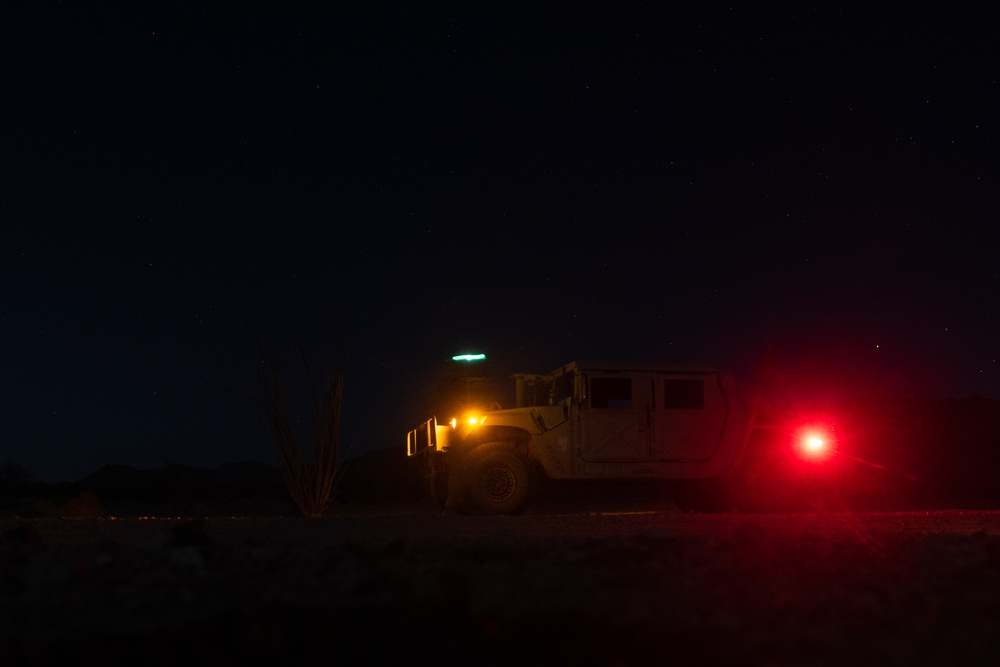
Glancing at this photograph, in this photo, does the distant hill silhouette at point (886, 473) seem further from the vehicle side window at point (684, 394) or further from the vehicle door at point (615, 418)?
the vehicle door at point (615, 418)

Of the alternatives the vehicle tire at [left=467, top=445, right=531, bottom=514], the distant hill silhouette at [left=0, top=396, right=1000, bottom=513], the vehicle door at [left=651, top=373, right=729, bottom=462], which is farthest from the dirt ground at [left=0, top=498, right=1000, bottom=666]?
the distant hill silhouette at [left=0, top=396, right=1000, bottom=513]

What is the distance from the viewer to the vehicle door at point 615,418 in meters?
14.1

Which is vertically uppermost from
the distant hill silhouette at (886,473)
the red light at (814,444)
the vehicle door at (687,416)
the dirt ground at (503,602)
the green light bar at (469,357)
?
the green light bar at (469,357)

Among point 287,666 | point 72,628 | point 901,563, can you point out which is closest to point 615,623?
point 287,666

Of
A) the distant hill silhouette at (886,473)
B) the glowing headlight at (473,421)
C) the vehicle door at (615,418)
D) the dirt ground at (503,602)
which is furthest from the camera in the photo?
the distant hill silhouette at (886,473)

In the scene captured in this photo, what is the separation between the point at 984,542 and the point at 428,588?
5.01 metres

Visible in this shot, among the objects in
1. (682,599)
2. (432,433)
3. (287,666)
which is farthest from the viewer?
(432,433)

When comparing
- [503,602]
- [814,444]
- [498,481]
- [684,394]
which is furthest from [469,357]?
[503,602]

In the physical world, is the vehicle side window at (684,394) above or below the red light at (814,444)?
above

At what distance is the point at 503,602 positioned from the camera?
15.1 ft

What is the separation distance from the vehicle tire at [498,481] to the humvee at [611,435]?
14 millimetres

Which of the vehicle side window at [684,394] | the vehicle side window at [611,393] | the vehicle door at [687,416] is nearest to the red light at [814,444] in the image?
the vehicle door at [687,416]

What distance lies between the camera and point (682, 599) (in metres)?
4.82

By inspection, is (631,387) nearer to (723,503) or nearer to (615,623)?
(723,503)
